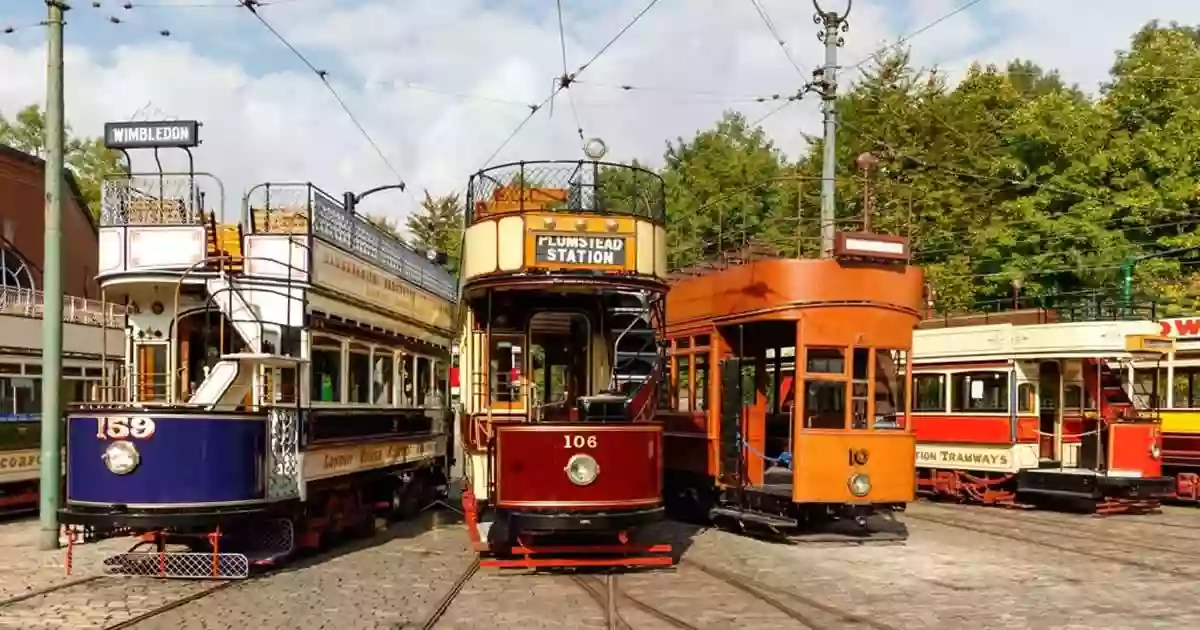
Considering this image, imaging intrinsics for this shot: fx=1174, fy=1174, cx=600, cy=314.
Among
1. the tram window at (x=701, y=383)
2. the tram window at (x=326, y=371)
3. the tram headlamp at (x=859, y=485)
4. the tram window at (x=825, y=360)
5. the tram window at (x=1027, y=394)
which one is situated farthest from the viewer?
the tram window at (x=1027, y=394)

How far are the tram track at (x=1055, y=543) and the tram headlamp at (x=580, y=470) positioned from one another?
5802 mm

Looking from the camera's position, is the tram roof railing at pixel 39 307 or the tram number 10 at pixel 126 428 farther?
the tram roof railing at pixel 39 307

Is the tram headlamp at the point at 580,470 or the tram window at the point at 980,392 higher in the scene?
the tram window at the point at 980,392

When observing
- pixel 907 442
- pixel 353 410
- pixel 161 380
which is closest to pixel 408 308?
pixel 353 410

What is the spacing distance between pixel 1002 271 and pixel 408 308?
1870 cm

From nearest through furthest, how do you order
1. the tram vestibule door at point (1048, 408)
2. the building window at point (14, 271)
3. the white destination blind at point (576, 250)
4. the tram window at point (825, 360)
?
the white destination blind at point (576, 250)
the tram window at point (825, 360)
the tram vestibule door at point (1048, 408)
the building window at point (14, 271)

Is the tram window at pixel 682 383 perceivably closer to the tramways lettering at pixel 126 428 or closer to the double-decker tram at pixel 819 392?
the double-decker tram at pixel 819 392

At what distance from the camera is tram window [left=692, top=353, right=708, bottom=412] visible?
15383mm

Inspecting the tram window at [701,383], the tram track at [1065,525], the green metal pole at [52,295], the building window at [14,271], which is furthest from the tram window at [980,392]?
the building window at [14,271]

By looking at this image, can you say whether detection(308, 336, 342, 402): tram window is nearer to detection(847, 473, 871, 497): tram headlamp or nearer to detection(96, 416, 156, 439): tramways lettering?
detection(96, 416, 156, 439): tramways lettering

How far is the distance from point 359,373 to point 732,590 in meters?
5.85

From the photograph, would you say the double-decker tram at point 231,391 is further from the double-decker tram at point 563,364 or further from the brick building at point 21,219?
the brick building at point 21,219

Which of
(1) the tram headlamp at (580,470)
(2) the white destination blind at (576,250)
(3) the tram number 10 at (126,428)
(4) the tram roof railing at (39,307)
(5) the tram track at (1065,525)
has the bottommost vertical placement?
(5) the tram track at (1065,525)

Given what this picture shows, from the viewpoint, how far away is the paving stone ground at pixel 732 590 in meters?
9.10
